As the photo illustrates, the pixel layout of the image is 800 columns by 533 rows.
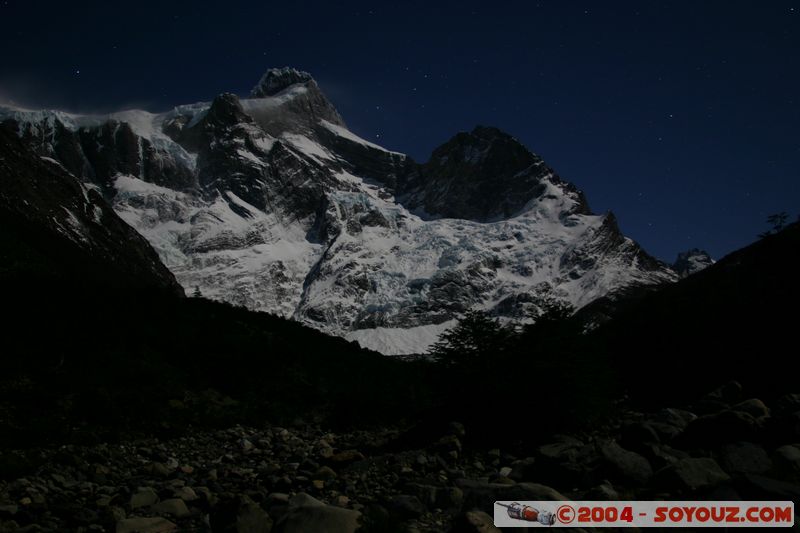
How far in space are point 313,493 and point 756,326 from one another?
116 ft

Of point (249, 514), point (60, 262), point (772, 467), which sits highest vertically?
point (60, 262)

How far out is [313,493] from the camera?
12.0 meters

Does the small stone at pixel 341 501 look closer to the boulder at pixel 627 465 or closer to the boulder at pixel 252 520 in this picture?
the boulder at pixel 252 520

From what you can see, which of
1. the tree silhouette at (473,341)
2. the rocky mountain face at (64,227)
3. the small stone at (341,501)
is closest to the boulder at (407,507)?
the small stone at (341,501)

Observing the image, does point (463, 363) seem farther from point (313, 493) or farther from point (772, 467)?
point (772, 467)

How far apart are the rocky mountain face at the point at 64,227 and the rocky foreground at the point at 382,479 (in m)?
55.4

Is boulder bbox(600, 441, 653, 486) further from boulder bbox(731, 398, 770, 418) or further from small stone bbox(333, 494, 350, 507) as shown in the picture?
small stone bbox(333, 494, 350, 507)

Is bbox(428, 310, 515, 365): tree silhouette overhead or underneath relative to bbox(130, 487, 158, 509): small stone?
overhead

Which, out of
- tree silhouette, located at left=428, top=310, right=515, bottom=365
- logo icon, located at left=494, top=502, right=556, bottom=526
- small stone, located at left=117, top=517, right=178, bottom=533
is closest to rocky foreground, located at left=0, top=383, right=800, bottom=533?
small stone, located at left=117, top=517, right=178, bottom=533

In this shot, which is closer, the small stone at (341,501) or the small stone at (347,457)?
the small stone at (341,501)

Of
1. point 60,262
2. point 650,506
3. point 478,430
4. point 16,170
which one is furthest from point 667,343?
point 16,170

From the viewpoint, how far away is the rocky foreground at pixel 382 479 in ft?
29.2

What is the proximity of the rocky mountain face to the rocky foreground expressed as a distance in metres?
55.4

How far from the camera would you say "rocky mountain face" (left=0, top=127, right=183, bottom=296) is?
279 ft
